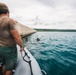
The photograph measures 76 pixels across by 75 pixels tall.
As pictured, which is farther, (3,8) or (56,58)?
(56,58)

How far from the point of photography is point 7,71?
11.6 feet

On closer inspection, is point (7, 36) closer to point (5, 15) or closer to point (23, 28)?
point (5, 15)

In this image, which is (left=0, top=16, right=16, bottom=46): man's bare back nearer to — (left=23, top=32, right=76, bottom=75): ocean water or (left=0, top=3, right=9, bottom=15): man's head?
(left=0, top=3, right=9, bottom=15): man's head

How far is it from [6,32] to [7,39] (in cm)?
19

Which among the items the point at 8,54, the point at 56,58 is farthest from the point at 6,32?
the point at 56,58

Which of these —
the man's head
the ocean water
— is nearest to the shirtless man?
the man's head

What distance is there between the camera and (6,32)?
3354 mm

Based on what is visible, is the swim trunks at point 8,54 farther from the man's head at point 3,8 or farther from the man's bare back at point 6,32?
the man's head at point 3,8

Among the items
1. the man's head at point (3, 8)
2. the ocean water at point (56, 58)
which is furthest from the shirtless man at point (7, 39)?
the ocean water at point (56, 58)

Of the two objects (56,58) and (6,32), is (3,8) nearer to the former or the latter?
(6,32)

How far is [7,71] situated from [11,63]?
0.23 meters

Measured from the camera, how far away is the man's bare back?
3268 millimetres

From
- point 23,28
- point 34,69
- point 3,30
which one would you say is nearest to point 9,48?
point 3,30

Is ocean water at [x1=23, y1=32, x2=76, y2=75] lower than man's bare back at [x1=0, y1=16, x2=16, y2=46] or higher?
lower
